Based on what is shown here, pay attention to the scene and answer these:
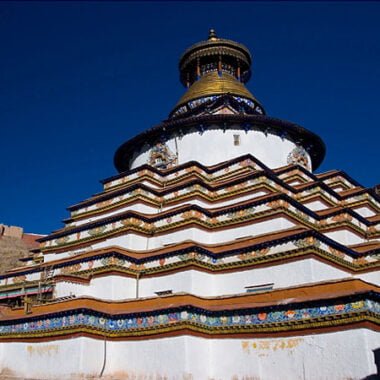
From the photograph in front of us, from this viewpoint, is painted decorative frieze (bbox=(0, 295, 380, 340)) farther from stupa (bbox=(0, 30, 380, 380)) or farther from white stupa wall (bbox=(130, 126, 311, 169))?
white stupa wall (bbox=(130, 126, 311, 169))

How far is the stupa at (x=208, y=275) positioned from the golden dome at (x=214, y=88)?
290cm

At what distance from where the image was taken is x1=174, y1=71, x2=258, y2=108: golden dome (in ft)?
72.1

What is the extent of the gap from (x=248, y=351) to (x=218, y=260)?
2.96m

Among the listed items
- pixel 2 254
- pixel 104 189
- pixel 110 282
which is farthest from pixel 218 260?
pixel 2 254

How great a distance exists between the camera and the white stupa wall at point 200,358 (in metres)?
8.36

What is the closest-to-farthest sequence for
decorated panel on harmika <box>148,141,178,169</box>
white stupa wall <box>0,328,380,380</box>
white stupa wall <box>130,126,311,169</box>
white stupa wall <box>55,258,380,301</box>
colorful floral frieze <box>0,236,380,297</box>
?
white stupa wall <box>0,328,380,380</box>
white stupa wall <box>55,258,380,301</box>
colorful floral frieze <box>0,236,380,297</box>
white stupa wall <box>130,126,311,169</box>
decorated panel on harmika <box>148,141,178,169</box>

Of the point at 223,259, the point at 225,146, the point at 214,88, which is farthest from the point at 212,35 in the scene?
the point at 223,259

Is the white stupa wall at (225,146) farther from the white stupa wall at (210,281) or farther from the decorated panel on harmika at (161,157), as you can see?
the white stupa wall at (210,281)

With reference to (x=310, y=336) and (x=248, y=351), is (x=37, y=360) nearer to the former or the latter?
(x=248, y=351)

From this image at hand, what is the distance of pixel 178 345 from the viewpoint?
986 centimetres

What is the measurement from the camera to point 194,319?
396 inches

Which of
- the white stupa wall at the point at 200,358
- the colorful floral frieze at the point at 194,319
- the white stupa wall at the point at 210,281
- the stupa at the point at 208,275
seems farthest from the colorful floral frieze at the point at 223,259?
the white stupa wall at the point at 200,358

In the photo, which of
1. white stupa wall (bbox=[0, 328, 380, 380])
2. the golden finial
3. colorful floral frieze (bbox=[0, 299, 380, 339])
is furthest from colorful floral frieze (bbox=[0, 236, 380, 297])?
the golden finial

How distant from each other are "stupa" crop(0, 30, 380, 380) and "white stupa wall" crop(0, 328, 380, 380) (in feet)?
0.08
